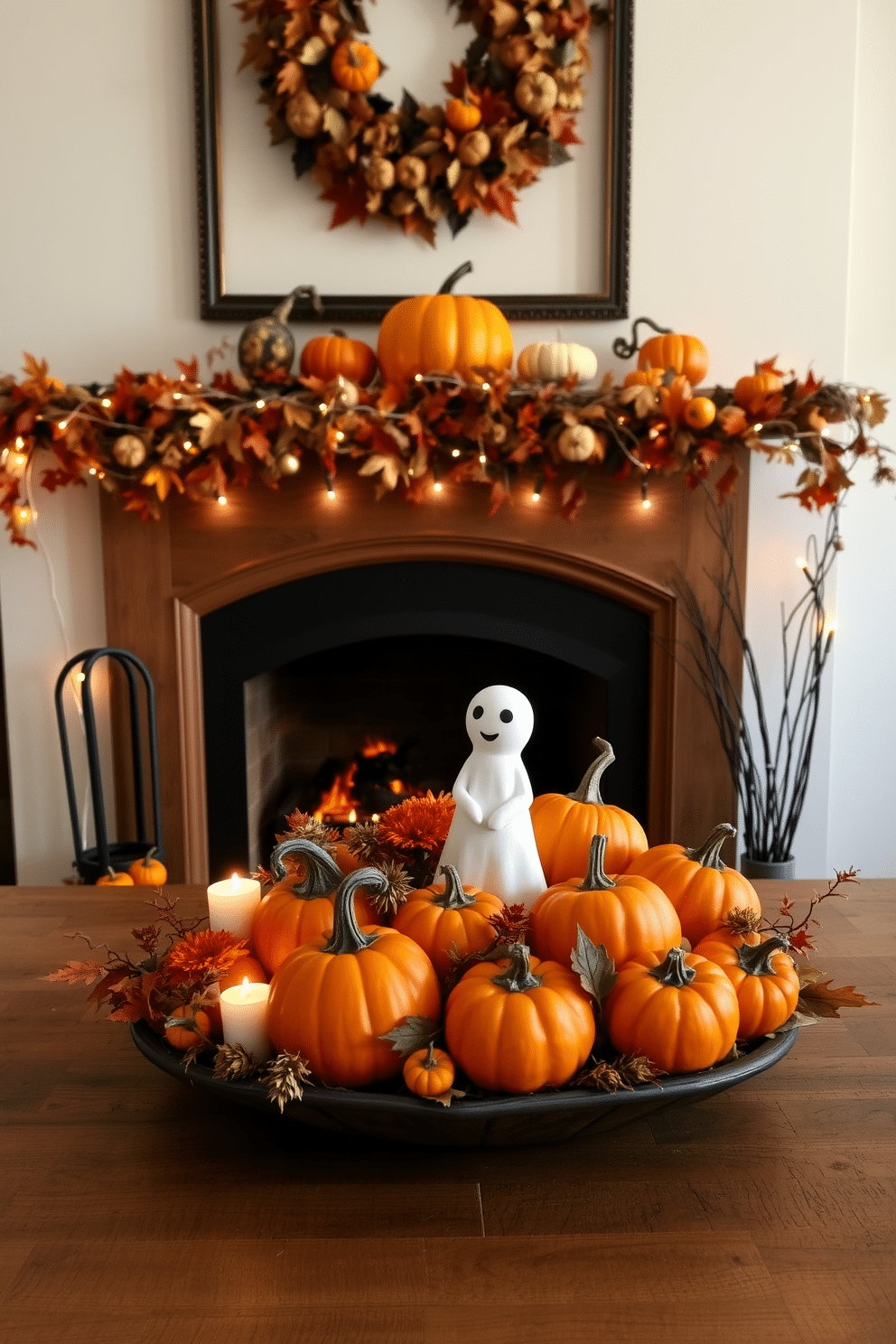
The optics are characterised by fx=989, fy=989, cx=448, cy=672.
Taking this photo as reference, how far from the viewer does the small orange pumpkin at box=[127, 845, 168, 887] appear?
219 centimetres

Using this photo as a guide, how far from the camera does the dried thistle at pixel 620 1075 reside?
684mm

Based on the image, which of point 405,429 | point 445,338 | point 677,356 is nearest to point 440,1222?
point 405,429

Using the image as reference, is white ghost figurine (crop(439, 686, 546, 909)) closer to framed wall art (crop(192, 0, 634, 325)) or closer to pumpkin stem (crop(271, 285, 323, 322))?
pumpkin stem (crop(271, 285, 323, 322))

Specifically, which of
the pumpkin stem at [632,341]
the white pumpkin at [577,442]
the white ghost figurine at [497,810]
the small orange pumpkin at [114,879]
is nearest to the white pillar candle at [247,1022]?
the white ghost figurine at [497,810]

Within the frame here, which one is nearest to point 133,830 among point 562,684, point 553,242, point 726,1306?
point 562,684

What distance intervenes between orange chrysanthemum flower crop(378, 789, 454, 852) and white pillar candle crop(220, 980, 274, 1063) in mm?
221

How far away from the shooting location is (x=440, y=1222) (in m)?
0.67

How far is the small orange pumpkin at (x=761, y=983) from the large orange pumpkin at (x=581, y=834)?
6.5 inches

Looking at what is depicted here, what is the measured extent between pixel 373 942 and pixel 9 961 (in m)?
0.56

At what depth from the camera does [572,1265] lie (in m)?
0.63

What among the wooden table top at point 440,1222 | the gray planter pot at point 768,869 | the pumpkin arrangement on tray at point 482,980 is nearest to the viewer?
the wooden table top at point 440,1222

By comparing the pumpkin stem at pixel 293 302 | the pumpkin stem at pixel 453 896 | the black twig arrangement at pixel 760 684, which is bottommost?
the black twig arrangement at pixel 760 684

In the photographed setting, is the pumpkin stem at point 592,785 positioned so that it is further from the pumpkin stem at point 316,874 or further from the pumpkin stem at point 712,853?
the pumpkin stem at point 316,874

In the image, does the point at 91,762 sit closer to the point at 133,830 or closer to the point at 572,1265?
the point at 133,830
